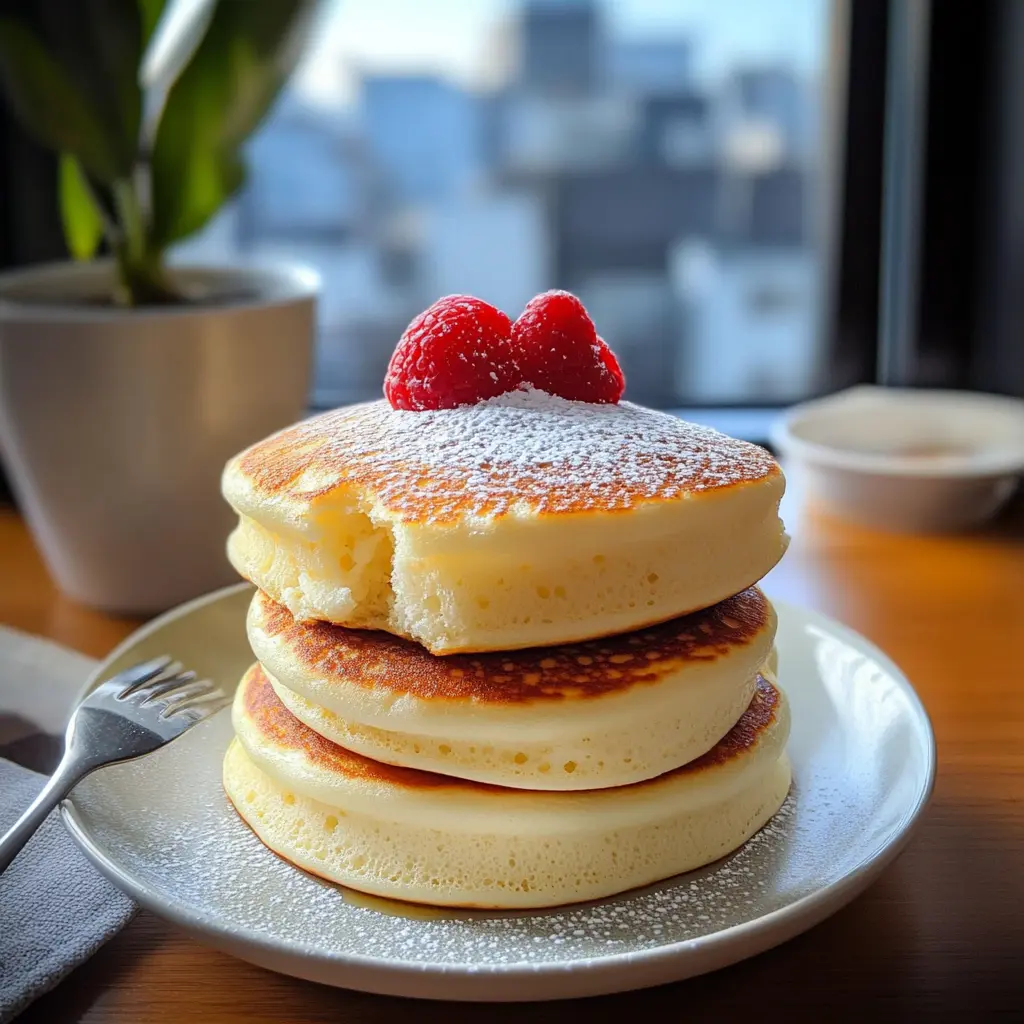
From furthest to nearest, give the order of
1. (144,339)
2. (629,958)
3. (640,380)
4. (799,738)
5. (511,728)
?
1. (640,380)
2. (144,339)
3. (799,738)
4. (511,728)
5. (629,958)

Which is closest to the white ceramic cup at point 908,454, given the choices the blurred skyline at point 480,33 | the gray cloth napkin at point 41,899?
the blurred skyline at point 480,33

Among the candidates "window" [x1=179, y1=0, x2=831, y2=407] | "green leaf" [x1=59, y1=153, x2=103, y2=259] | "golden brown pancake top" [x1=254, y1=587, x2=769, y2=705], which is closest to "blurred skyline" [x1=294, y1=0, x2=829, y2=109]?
"window" [x1=179, y1=0, x2=831, y2=407]

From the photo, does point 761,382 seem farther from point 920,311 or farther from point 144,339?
point 144,339

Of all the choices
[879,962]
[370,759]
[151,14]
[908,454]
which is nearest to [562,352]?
[370,759]

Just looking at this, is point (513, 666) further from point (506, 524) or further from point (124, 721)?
point (124, 721)

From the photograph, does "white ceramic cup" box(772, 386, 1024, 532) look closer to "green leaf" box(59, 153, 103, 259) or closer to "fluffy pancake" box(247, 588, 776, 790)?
"fluffy pancake" box(247, 588, 776, 790)

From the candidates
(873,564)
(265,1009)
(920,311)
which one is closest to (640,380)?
(920,311)
